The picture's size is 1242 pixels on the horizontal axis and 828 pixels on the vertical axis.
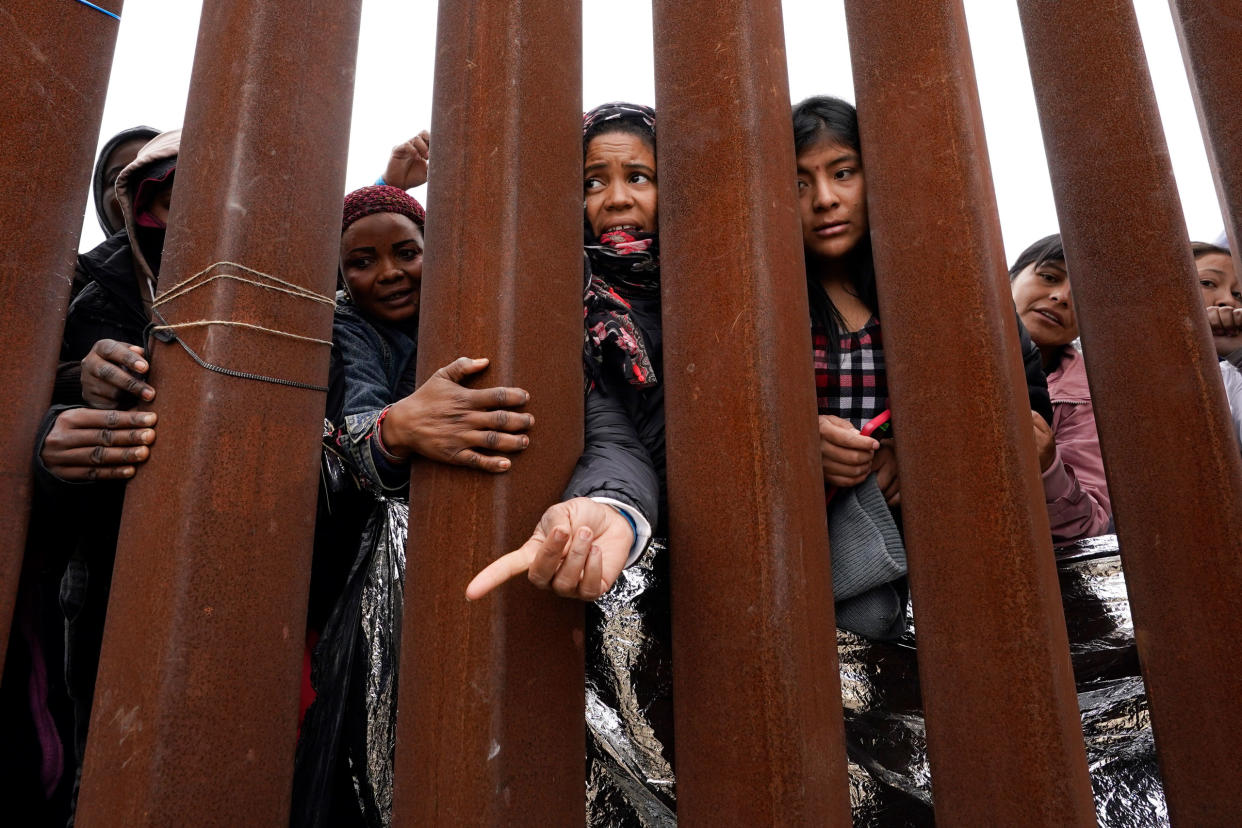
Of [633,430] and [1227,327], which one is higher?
[1227,327]

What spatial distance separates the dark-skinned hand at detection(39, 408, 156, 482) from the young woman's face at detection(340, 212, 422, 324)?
117 centimetres

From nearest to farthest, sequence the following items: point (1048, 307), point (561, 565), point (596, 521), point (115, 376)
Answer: point (561, 565) → point (596, 521) → point (115, 376) → point (1048, 307)

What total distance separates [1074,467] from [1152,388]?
1074mm

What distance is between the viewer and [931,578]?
135 centimetres

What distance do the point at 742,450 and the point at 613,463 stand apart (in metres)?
0.24

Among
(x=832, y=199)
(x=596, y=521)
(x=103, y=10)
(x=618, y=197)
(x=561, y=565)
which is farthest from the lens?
(x=618, y=197)

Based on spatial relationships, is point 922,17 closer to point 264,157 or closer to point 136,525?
point 264,157

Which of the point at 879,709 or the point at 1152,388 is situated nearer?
the point at 1152,388

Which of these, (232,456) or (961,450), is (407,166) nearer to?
(232,456)

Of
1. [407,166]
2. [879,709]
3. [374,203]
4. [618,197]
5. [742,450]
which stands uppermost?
[407,166]

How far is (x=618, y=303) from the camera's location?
176 centimetres

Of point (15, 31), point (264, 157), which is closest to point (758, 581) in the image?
point (264, 157)

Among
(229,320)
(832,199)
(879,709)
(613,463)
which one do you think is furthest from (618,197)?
(879,709)

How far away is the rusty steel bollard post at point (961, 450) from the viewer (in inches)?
48.9
